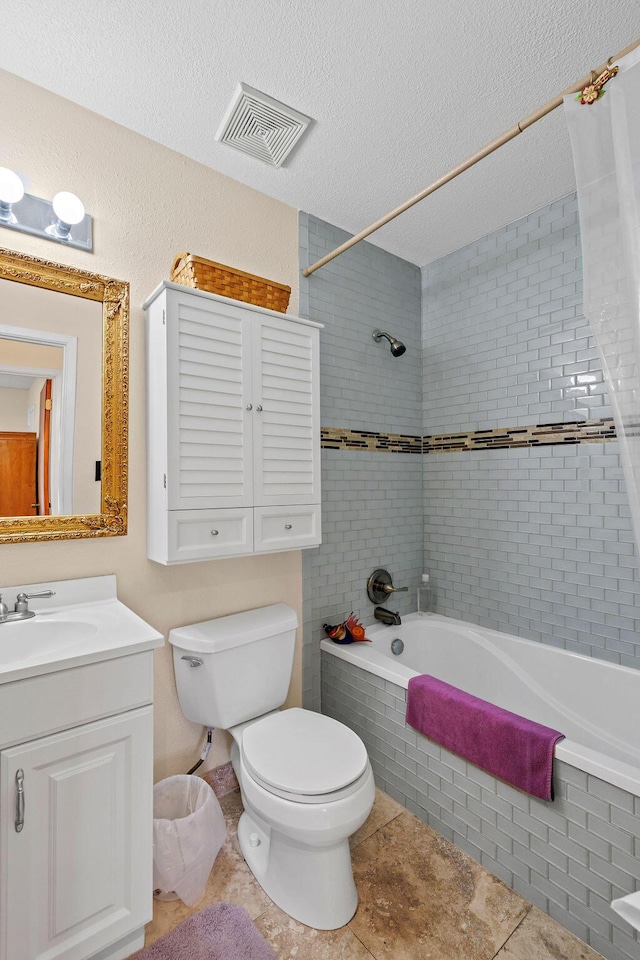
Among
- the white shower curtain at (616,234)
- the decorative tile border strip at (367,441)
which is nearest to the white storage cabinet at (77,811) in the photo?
the white shower curtain at (616,234)

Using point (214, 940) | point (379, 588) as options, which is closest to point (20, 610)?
point (214, 940)

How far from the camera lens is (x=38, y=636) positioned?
Answer: 1.42m

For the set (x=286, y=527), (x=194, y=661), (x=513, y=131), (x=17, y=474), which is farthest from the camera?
(x=286, y=527)

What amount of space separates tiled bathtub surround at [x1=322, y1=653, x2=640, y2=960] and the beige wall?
72 cm

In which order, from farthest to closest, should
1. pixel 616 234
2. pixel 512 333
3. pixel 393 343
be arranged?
pixel 393 343
pixel 512 333
pixel 616 234

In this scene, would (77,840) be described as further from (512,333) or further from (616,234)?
(512,333)

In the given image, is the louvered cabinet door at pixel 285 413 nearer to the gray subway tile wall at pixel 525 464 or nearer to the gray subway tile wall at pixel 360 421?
the gray subway tile wall at pixel 360 421

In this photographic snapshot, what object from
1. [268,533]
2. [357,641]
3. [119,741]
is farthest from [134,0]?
[357,641]

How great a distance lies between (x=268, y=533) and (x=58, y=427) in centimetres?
84

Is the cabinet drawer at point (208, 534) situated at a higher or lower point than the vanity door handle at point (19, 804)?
higher

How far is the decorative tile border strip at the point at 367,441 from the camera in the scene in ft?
7.70

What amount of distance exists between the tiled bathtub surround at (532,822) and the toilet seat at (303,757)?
401mm

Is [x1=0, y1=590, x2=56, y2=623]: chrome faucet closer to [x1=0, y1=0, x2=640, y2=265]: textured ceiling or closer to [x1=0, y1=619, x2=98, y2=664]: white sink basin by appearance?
[x1=0, y1=619, x2=98, y2=664]: white sink basin

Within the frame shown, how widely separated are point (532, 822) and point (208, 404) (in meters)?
1.74
